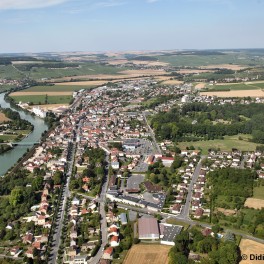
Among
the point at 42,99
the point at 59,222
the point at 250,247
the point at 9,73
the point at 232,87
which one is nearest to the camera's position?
the point at 250,247

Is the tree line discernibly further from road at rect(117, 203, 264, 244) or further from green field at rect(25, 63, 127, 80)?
green field at rect(25, 63, 127, 80)

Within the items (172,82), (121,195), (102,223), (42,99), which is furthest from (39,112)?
(172,82)

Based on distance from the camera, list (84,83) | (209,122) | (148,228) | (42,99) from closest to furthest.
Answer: (148,228)
(209,122)
(42,99)
(84,83)

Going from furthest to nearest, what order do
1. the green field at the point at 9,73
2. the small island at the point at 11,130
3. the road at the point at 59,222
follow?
the green field at the point at 9,73
the small island at the point at 11,130
the road at the point at 59,222

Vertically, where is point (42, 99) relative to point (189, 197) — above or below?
above

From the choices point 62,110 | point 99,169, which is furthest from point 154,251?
point 62,110

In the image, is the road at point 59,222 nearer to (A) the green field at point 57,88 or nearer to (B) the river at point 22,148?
(B) the river at point 22,148

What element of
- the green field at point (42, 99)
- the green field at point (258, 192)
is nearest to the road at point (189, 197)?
the green field at point (258, 192)

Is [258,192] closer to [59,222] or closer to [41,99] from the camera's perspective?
[59,222]
